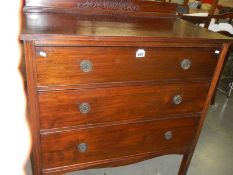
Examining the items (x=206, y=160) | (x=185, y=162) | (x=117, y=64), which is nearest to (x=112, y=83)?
(x=117, y=64)

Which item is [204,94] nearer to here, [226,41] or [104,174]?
[226,41]

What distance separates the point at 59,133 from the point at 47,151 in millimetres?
111

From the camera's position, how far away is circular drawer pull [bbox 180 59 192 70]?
1299 mm

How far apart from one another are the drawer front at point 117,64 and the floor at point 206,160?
88 cm

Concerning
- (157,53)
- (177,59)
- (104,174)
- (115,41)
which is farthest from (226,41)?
(104,174)

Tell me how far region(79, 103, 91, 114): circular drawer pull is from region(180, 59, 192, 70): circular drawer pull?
1.71 ft

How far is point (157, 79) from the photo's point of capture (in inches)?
50.8

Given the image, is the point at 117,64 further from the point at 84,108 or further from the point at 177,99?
the point at 177,99

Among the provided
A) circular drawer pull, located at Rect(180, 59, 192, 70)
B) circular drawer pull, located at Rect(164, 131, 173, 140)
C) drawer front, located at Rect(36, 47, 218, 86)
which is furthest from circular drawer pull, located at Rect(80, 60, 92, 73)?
circular drawer pull, located at Rect(164, 131, 173, 140)

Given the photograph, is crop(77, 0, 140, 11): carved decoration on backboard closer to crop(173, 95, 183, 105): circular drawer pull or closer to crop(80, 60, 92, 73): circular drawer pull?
crop(80, 60, 92, 73): circular drawer pull

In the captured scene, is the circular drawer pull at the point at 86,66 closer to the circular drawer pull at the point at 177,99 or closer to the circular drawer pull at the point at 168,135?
the circular drawer pull at the point at 177,99

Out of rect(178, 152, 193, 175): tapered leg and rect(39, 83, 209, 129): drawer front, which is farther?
rect(178, 152, 193, 175): tapered leg

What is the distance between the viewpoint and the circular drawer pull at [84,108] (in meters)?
1.18

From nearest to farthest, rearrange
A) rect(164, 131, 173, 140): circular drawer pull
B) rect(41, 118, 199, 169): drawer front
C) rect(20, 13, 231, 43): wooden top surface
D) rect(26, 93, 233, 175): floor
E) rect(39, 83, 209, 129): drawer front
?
rect(20, 13, 231, 43): wooden top surface → rect(39, 83, 209, 129): drawer front → rect(41, 118, 199, 169): drawer front → rect(164, 131, 173, 140): circular drawer pull → rect(26, 93, 233, 175): floor
